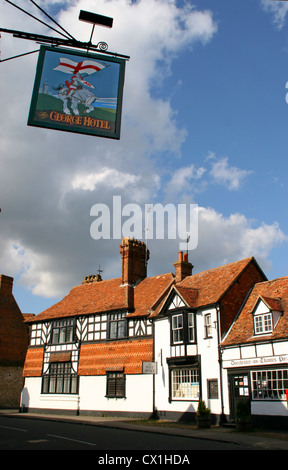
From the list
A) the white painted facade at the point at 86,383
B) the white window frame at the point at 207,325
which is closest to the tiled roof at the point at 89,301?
the white painted facade at the point at 86,383

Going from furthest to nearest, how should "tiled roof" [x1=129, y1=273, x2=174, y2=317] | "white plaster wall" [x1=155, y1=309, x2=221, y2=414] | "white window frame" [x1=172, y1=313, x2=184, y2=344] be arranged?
"tiled roof" [x1=129, y1=273, x2=174, y2=317] → "white window frame" [x1=172, y1=313, x2=184, y2=344] → "white plaster wall" [x1=155, y1=309, x2=221, y2=414]

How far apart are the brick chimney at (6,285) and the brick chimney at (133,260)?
51.2 feet

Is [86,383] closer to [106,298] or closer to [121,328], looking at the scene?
[121,328]

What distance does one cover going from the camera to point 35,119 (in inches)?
399

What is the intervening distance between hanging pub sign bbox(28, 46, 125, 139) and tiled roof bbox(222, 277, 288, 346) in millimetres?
14126

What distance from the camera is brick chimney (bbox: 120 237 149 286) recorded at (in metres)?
32.2

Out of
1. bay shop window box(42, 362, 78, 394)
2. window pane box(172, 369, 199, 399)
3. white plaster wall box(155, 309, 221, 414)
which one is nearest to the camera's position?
white plaster wall box(155, 309, 221, 414)

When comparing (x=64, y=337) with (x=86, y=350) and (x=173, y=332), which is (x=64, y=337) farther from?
(x=173, y=332)

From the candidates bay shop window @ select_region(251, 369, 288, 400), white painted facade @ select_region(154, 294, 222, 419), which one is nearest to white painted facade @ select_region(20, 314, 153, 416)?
white painted facade @ select_region(154, 294, 222, 419)

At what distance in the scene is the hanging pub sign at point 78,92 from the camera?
33.7 feet

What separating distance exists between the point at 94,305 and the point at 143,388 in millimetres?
7895

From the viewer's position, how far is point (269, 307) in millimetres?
21094

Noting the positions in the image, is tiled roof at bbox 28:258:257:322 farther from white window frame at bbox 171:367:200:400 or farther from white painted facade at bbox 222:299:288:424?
white window frame at bbox 171:367:200:400
